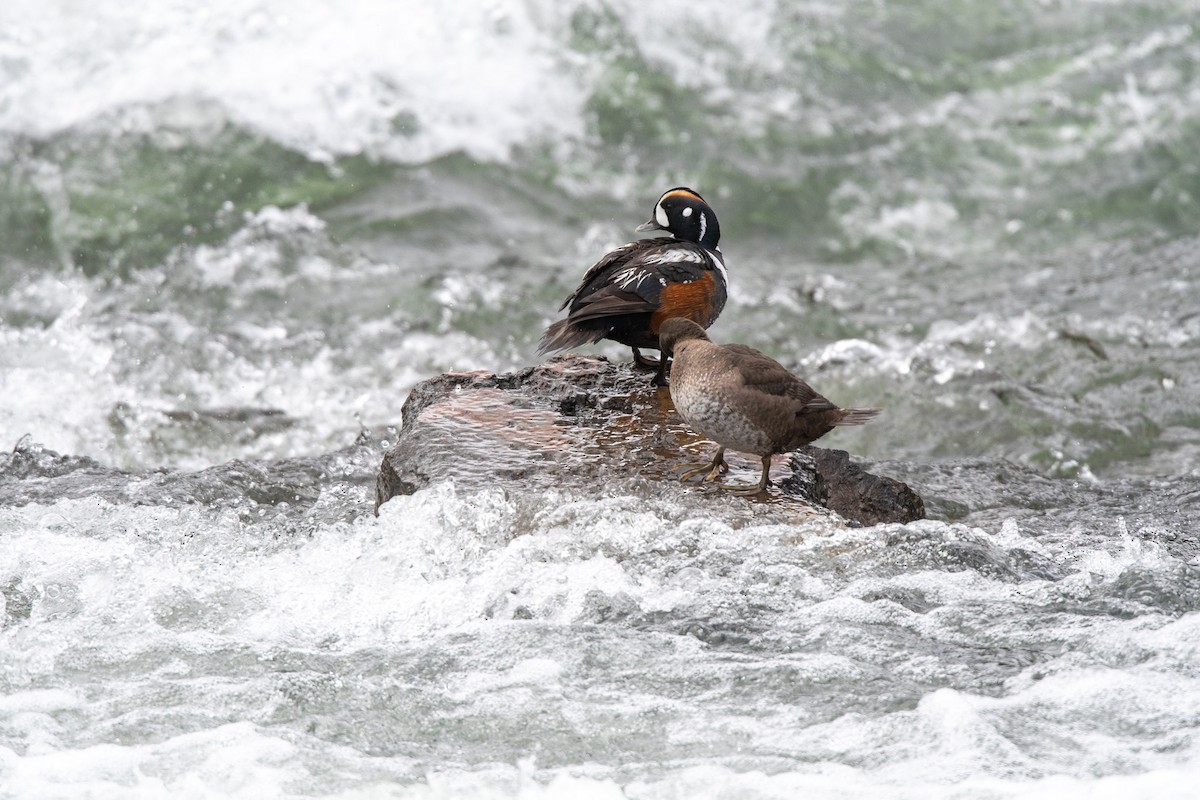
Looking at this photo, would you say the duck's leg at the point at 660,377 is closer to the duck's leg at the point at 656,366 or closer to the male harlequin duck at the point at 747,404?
the duck's leg at the point at 656,366

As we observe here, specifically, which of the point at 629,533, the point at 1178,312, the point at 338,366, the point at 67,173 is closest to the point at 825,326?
the point at 1178,312

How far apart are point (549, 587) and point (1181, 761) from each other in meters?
1.87

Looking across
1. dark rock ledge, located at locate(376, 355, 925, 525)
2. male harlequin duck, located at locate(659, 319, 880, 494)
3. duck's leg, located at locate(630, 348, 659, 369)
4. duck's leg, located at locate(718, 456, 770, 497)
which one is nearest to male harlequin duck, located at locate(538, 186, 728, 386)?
duck's leg, located at locate(630, 348, 659, 369)

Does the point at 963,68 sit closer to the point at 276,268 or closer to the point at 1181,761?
the point at 276,268

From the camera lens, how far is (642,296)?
5.16 metres

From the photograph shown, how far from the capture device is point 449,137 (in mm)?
10398

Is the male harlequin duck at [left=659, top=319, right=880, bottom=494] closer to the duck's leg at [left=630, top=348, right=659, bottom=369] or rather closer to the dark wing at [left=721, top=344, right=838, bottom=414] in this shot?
the dark wing at [left=721, top=344, right=838, bottom=414]

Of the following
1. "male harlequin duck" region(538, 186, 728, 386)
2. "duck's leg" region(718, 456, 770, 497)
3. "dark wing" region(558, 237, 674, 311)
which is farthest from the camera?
"dark wing" region(558, 237, 674, 311)

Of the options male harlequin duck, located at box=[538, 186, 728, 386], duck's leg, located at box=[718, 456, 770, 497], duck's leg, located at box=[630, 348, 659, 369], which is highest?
male harlequin duck, located at box=[538, 186, 728, 386]

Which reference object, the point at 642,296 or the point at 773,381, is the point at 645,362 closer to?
the point at 642,296

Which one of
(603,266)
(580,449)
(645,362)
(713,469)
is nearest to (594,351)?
(645,362)

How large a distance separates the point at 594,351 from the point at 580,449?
417 cm

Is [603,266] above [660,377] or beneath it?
above

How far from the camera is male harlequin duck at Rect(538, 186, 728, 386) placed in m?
5.11
